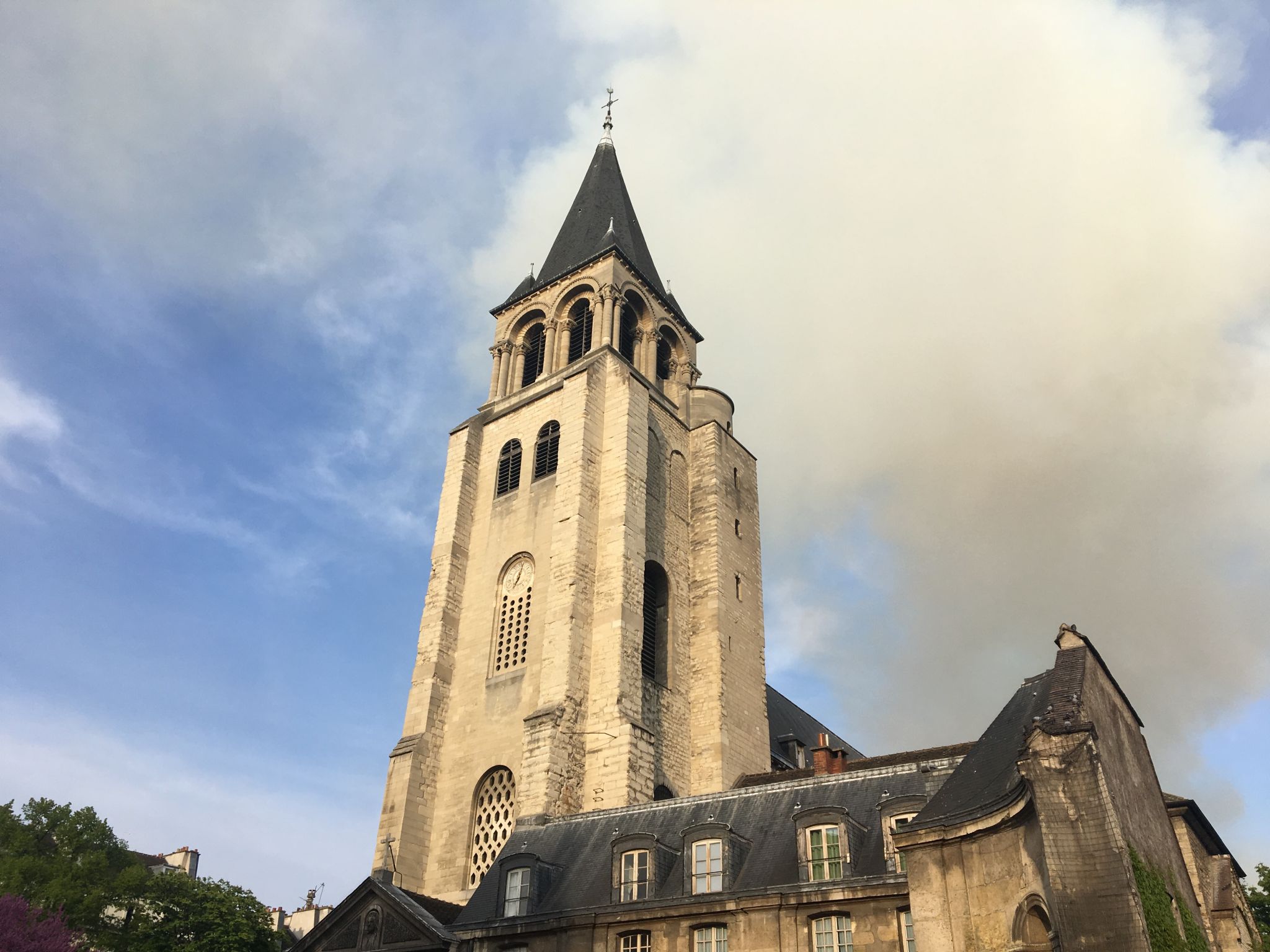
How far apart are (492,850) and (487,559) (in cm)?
861

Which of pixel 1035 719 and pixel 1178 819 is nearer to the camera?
pixel 1035 719

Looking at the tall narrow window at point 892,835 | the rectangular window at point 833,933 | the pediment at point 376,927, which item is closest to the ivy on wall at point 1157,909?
the tall narrow window at point 892,835

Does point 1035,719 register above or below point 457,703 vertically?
below

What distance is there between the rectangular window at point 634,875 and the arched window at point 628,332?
2065 cm

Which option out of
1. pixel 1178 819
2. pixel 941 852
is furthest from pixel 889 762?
pixel 941 852

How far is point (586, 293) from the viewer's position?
35125mm

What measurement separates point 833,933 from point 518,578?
15.9 metres

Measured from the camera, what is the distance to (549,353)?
3459 cm

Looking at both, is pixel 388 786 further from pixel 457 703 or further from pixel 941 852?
pixel 941 852

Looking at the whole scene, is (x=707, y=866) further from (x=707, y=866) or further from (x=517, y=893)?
(x=517, y=893)

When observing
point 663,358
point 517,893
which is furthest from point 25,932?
point 663,358

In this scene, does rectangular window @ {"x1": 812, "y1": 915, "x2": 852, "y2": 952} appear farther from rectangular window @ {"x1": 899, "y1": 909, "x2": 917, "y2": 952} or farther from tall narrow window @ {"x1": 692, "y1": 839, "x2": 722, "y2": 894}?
tall narrow window @ {"x1": 692, "y1": 839, "x2": 722, "y2": 894}

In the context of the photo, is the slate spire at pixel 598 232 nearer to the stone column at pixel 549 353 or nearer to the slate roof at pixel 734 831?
the stone column at pixel 549 353

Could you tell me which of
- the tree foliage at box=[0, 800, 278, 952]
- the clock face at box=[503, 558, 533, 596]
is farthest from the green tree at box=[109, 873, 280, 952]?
the clock face at box=[503, 558, 533, 596]
